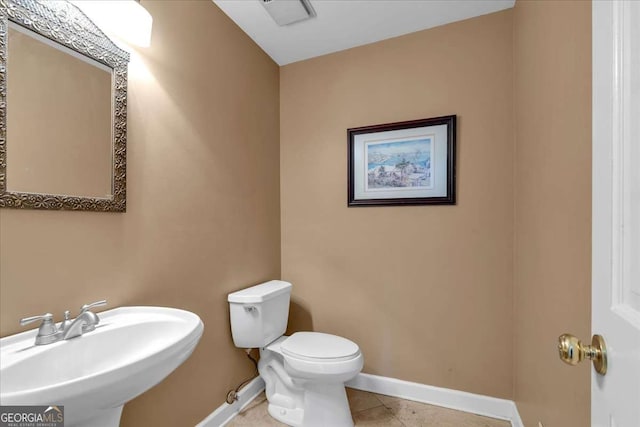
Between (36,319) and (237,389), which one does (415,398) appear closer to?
(237,389)

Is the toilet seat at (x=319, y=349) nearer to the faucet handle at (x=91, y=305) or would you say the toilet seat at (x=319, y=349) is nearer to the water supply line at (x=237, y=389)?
the water supply line at (x=237, y=389)

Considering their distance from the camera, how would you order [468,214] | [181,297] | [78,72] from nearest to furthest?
[78,72] → [181,297] → [468,214]

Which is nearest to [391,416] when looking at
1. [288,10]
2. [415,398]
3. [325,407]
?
[415,398]

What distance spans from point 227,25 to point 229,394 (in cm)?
221

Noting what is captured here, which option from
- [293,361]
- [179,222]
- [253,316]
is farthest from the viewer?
[253,316]

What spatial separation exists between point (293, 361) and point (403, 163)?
1.39 m

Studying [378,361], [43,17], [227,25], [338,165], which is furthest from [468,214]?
[43,17]

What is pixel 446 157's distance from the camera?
1.88 metres

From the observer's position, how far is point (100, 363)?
3.22ft

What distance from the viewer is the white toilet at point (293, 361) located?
62.2 inches

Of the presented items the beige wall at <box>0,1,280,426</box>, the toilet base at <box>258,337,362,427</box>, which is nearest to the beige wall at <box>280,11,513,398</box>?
the beige wall at <box>0,1,280,426</box>

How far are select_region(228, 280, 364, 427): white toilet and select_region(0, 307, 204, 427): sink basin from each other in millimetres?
613

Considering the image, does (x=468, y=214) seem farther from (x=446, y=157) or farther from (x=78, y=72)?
(x=78, y=72)

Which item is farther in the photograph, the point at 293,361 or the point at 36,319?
the point at 293,361
